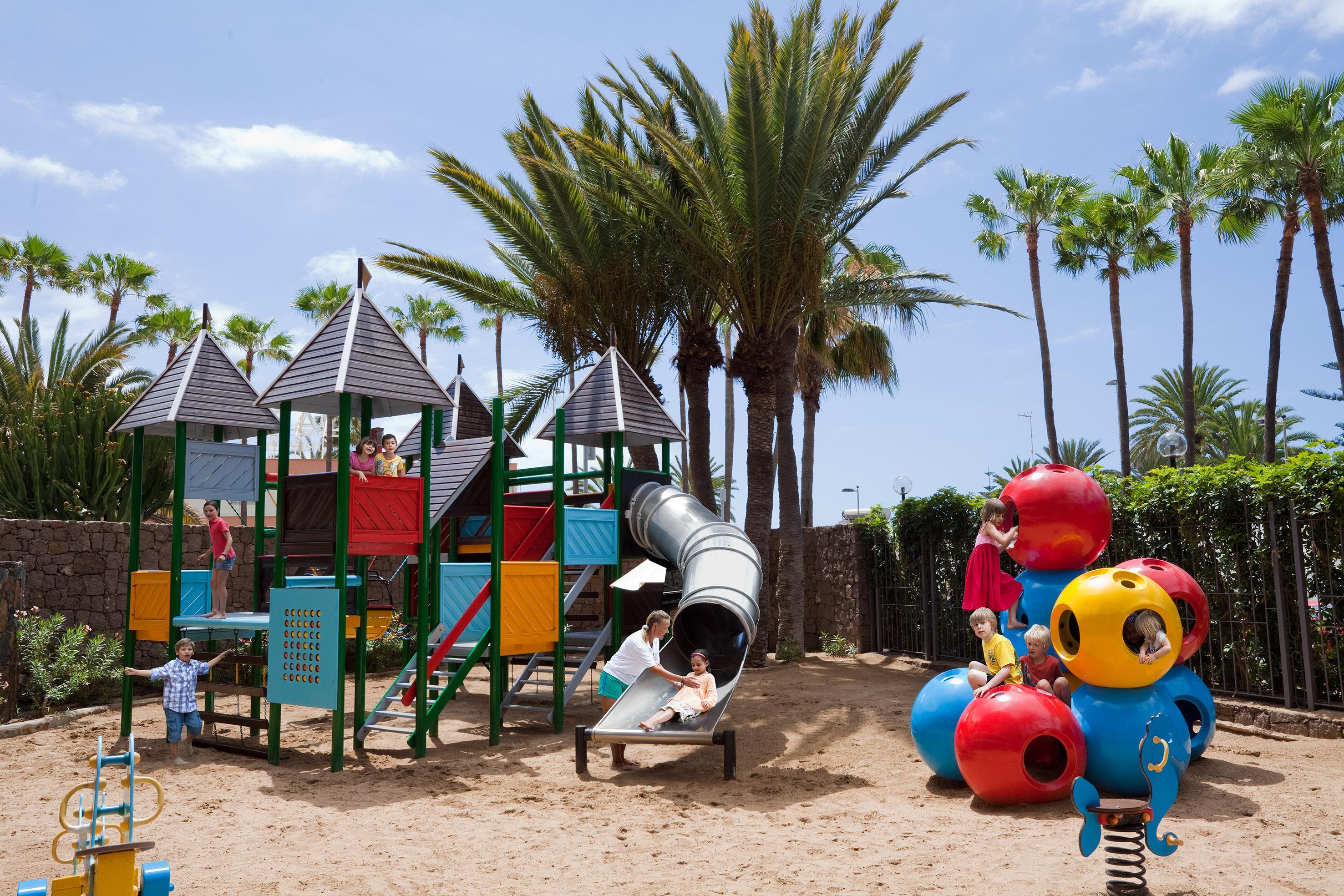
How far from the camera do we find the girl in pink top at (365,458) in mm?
11095

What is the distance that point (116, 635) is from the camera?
14.7 metres

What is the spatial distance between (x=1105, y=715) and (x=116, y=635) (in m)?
13.5

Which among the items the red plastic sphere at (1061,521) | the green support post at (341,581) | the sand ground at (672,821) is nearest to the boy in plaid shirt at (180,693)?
the sand ground at (672,821)

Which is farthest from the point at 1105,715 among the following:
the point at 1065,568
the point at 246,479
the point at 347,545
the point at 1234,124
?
the point at 1234,124

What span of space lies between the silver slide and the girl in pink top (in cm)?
322

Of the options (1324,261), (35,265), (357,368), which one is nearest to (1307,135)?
(1324,261)

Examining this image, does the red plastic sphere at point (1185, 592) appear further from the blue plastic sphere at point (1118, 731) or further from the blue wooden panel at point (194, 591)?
the blue wooden panel at point (194, 591)

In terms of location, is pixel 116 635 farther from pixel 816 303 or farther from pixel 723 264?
pixel 816 303

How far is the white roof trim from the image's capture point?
11.4 metres

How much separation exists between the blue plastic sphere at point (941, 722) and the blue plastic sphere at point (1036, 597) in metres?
0.76

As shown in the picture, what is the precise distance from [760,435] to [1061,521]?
326 inches

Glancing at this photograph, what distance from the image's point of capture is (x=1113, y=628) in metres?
6.93

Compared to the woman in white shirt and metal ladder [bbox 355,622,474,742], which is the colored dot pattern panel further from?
the woman in white shirt

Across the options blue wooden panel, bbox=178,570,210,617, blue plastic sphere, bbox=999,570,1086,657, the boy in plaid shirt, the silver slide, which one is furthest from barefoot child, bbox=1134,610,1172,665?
blue wooden panel, bbox=178,570,210,617
